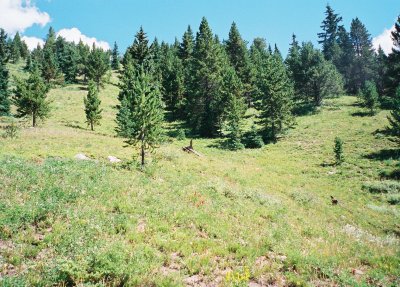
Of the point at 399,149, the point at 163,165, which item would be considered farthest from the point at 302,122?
the point at 163,165

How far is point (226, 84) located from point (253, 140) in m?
11.3

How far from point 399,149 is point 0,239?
41.9 m

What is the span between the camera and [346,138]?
4512 centimetres

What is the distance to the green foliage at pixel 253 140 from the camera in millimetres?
45891

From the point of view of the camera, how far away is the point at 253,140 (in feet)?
153

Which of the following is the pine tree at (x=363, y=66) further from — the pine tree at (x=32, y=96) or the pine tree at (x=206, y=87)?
the pine tree at (x=32, y=96)

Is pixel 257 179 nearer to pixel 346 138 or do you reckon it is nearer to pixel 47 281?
pixel 47 281

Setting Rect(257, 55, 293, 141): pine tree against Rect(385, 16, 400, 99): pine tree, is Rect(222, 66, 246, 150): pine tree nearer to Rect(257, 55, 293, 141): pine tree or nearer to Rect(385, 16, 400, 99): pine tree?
Rect(257, 55, 293, 141): pine tree

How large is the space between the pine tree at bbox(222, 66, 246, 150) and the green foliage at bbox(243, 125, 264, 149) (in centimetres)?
114

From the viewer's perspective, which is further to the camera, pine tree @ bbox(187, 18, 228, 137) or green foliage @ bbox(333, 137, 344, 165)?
pine tree @ bbox(187, 18, 228, 137)

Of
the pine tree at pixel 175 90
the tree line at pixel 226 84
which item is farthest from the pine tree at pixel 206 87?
the pine tree at pixel 175 90

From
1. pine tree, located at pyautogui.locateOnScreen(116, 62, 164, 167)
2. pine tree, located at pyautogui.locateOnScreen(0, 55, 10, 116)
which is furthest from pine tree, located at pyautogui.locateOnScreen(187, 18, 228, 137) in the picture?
pine tree, located at pyautogui.locateOnScreen(0, 55, 10, 116)

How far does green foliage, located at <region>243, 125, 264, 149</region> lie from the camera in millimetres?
45891

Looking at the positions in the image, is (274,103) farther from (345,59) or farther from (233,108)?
(345,59)
